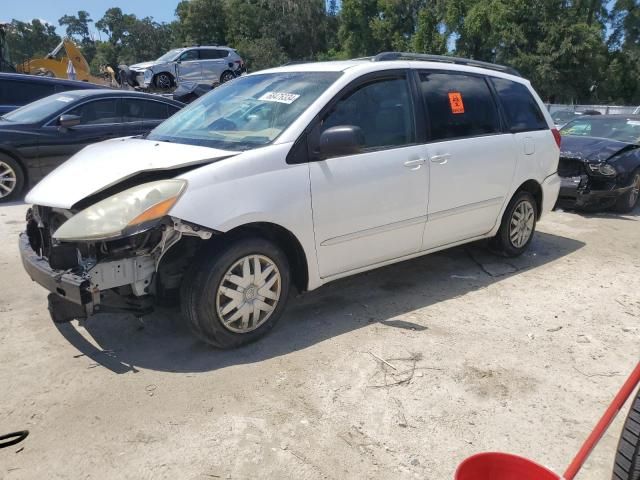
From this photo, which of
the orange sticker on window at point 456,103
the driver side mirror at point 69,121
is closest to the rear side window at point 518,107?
the orange sticker on window at point 456,103

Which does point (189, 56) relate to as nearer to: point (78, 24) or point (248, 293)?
point (248, 293)

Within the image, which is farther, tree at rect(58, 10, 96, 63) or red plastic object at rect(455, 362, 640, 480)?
tree at rect(58, 10, 96, 63)

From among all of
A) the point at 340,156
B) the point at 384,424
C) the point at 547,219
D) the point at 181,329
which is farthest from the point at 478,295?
the point at 547,219

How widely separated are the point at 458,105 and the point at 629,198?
4.62 meters

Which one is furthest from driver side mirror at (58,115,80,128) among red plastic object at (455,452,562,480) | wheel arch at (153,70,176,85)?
wheel arch at (153,70,176,85)

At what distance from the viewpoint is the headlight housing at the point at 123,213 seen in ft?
9.58

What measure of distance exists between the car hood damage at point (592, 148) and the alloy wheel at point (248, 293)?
5822mm

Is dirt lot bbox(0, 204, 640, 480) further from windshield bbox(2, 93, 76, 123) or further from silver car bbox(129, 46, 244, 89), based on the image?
silver car bbox(129, 46, 244, 89)

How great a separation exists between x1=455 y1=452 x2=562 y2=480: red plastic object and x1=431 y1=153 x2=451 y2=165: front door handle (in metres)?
2.63

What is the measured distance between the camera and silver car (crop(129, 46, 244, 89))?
74.2ft

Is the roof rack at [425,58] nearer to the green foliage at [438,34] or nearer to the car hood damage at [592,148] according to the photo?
the car hood damage at [592,148]

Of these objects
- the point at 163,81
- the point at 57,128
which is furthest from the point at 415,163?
the point at 163,81

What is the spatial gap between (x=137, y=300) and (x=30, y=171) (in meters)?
5.30

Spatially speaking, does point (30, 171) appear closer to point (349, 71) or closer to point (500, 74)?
point (349, 71)
